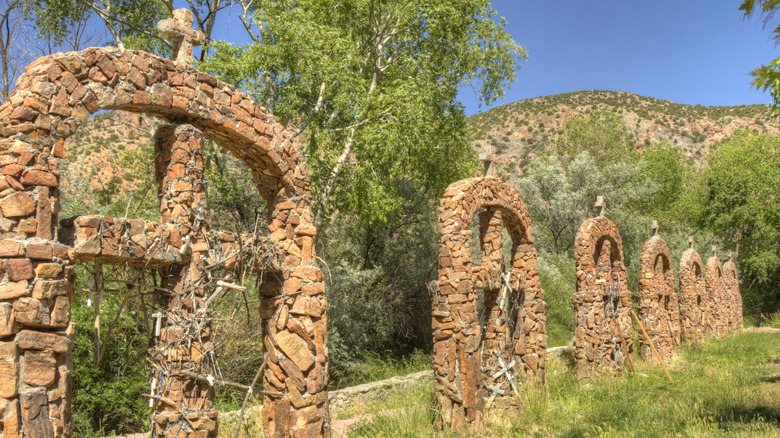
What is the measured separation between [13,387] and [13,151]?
1.52 m

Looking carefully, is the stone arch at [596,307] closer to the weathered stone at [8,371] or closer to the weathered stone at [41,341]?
the weathered stone at [41,341]

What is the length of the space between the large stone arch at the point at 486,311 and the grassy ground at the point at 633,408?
0.43 meters

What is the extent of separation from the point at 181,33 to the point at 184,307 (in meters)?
2.46

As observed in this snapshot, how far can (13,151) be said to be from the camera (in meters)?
3.54

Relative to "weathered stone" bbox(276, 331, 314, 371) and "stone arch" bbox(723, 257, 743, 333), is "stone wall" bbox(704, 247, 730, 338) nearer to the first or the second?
"stone arch" bbox(723, 257, 743, 333)

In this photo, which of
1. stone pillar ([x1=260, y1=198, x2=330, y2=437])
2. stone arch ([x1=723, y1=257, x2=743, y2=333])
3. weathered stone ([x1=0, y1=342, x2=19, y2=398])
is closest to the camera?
weathered stone ([x1=0, y1=342, x2=19, y2=398])

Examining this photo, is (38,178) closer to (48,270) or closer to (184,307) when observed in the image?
(48,270)

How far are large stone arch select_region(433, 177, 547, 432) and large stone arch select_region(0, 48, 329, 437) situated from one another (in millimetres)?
2219

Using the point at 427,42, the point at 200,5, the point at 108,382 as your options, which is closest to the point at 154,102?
the point at 108,382

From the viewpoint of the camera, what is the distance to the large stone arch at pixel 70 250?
3449mm

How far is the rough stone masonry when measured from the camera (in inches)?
415

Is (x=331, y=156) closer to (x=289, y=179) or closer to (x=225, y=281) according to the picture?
(x=289, y=179)

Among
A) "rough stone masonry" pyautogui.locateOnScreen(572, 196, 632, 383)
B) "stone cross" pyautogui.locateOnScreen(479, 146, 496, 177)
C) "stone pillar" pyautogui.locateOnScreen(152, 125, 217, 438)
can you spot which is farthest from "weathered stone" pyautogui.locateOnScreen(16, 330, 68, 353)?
"rough stone masonry" pyautogui.locateOnScreen(572, 196, 632, 383)

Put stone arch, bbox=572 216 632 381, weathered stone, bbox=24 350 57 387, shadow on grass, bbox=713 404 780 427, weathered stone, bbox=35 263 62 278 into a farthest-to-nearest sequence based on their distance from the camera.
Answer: stone arch, bbox=572 216 632 381
shadow on grass, bbox=713 404 780 427
weathered stone, bbox=35 263 62 278
weathered stone, bbox=24 350 57 387
